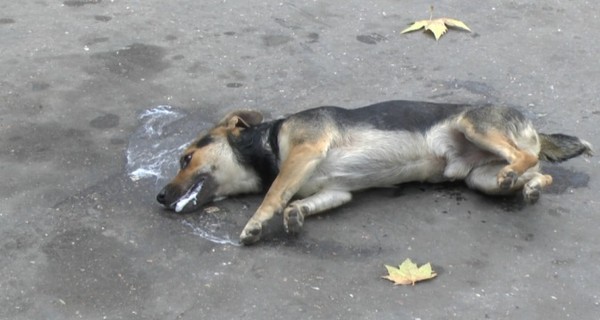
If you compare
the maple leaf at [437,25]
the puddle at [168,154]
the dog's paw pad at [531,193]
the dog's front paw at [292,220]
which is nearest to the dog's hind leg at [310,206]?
the dog's front paw at [292,220]

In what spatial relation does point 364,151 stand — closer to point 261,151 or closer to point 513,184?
point 261,151

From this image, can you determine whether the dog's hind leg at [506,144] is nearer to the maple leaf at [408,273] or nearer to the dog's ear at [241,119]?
the maple leaf at [408,273]

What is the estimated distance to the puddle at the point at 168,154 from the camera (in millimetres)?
5395

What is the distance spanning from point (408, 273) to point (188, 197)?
1.49m

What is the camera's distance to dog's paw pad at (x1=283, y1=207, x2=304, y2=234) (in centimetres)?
521

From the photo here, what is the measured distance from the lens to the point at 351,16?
862 cm

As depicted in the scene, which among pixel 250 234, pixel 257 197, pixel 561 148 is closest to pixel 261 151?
pixel 257 197

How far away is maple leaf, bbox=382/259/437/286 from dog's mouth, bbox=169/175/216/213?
1296 millimetres

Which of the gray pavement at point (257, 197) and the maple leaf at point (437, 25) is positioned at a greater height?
the maple leaf at point (437, 25)

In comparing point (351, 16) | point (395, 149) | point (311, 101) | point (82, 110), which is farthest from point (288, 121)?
point (351, 16)

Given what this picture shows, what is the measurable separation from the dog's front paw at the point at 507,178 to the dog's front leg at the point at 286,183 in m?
1.11

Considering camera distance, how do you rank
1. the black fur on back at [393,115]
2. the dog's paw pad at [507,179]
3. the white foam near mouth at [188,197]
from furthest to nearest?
the black fur on back at [393,115] < the white foam near mouth at [188,197] < the dog's paw pad at [507,179]

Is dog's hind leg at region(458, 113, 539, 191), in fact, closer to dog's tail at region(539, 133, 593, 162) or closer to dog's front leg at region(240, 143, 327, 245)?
dog's tail at region(539, 133, 593, 162)

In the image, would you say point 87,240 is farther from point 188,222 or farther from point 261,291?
point 261,291
